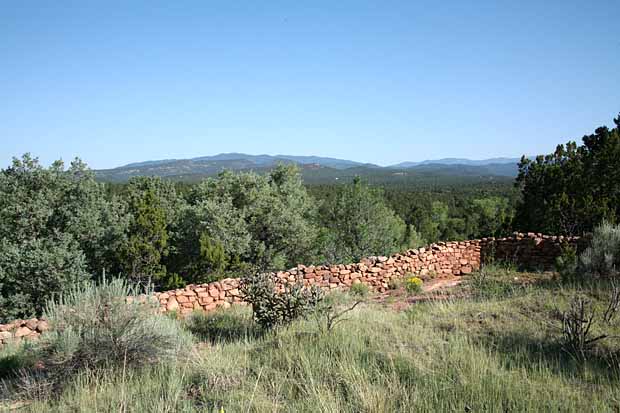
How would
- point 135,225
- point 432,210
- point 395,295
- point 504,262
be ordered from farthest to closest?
point 432,210, point 135,225, point 504,262, point 395,295

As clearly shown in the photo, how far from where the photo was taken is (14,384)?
4340mm

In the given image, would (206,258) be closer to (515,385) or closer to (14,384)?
(14,384)

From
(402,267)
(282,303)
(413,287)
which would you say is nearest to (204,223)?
(402,267)

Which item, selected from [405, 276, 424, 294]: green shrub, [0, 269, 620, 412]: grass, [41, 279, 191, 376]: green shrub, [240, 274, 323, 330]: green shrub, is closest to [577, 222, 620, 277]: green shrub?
[405, 276, 424, 294]: green shrub

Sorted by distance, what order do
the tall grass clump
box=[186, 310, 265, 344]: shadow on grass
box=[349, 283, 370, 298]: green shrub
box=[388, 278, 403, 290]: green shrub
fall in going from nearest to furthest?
the tall grass clump
box=[186, 310, 265, 344]: shadow on grass
box=[349, 283, 370, 298]: green shrub
box=[388, 278, 403, 290]: green shrub

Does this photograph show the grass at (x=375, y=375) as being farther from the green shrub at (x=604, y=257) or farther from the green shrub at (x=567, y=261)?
the green shrub at (x=567, y=261)

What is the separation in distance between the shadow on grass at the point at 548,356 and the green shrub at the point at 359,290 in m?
4.92

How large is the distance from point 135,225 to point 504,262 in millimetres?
12840

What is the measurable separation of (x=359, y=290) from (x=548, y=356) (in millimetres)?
5818

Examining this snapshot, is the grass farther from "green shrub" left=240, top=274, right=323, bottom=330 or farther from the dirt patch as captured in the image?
the dirt patch

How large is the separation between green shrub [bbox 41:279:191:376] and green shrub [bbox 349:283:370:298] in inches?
217

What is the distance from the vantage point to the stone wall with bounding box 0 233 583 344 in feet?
29.2

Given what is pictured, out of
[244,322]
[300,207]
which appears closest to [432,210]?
[300,207]

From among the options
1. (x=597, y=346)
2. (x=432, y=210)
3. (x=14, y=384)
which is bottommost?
(x=432, y=210)
